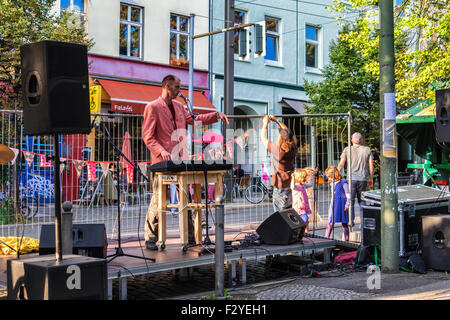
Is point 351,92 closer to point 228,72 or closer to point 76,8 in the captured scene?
point 228,72

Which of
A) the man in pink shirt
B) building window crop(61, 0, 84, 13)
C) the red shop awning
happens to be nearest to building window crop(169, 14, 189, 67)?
the red shop awning

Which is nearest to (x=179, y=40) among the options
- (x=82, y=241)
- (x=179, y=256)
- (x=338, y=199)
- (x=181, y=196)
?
(x=338, y=199)

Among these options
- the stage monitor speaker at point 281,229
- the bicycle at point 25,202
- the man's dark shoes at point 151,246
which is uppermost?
the bicycle at point 25,202

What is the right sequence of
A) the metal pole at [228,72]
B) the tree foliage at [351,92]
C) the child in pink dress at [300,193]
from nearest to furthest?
the child in pink dress at [300,193], the metal pole at [228,72], the tree foliage at [351,92]

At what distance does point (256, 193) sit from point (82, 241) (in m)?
5.15

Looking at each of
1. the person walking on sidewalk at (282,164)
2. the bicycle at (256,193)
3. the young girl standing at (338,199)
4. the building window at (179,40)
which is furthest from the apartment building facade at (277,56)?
the person walking on sidewalk at (282,164)

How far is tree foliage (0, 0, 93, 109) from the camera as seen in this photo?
1441 centimetres

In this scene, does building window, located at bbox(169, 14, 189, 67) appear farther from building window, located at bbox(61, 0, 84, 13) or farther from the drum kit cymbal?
the drum kit cymbal

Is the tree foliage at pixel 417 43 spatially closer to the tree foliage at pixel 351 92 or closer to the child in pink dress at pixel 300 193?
the child in pink dress at pixel 300 193

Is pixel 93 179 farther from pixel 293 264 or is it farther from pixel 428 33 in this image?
pixel 428 33

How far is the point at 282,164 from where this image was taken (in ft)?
Result: 28.0

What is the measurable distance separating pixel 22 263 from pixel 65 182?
17.8ft

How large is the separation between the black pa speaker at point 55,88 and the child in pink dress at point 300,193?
18.5ft

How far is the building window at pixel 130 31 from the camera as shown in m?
21.3
